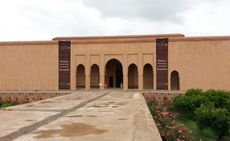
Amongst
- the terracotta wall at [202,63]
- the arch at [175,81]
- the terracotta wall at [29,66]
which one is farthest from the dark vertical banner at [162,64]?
the terracotta wall at [29,66]

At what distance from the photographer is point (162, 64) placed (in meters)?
26.4

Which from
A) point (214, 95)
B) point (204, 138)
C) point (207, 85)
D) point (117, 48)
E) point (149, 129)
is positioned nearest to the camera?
point (149, 129)

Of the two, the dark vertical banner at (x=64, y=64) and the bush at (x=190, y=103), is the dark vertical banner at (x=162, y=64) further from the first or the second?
the bush at (x=190, y=103)

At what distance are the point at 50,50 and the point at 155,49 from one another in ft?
26.0

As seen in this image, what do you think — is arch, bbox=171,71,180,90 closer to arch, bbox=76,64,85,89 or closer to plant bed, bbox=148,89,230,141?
plant bed, bbox=148,89,230,141

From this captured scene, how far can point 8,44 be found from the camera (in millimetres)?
28781

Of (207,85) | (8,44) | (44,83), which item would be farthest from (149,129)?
(8,44)

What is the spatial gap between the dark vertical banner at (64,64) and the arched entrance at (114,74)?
11.6ft

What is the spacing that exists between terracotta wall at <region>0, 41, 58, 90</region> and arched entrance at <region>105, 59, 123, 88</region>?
443 cm

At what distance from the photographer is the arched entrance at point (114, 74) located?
29.7 metres

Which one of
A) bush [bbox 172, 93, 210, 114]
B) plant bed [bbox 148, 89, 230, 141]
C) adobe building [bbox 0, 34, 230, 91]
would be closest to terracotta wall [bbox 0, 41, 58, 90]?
adobe building [bbox 0, 34, 230, 91]

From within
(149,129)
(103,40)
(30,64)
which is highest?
(103,40)

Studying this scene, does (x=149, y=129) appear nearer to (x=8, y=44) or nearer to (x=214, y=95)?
(x=214, y=95)

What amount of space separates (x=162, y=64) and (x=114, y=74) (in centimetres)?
505
